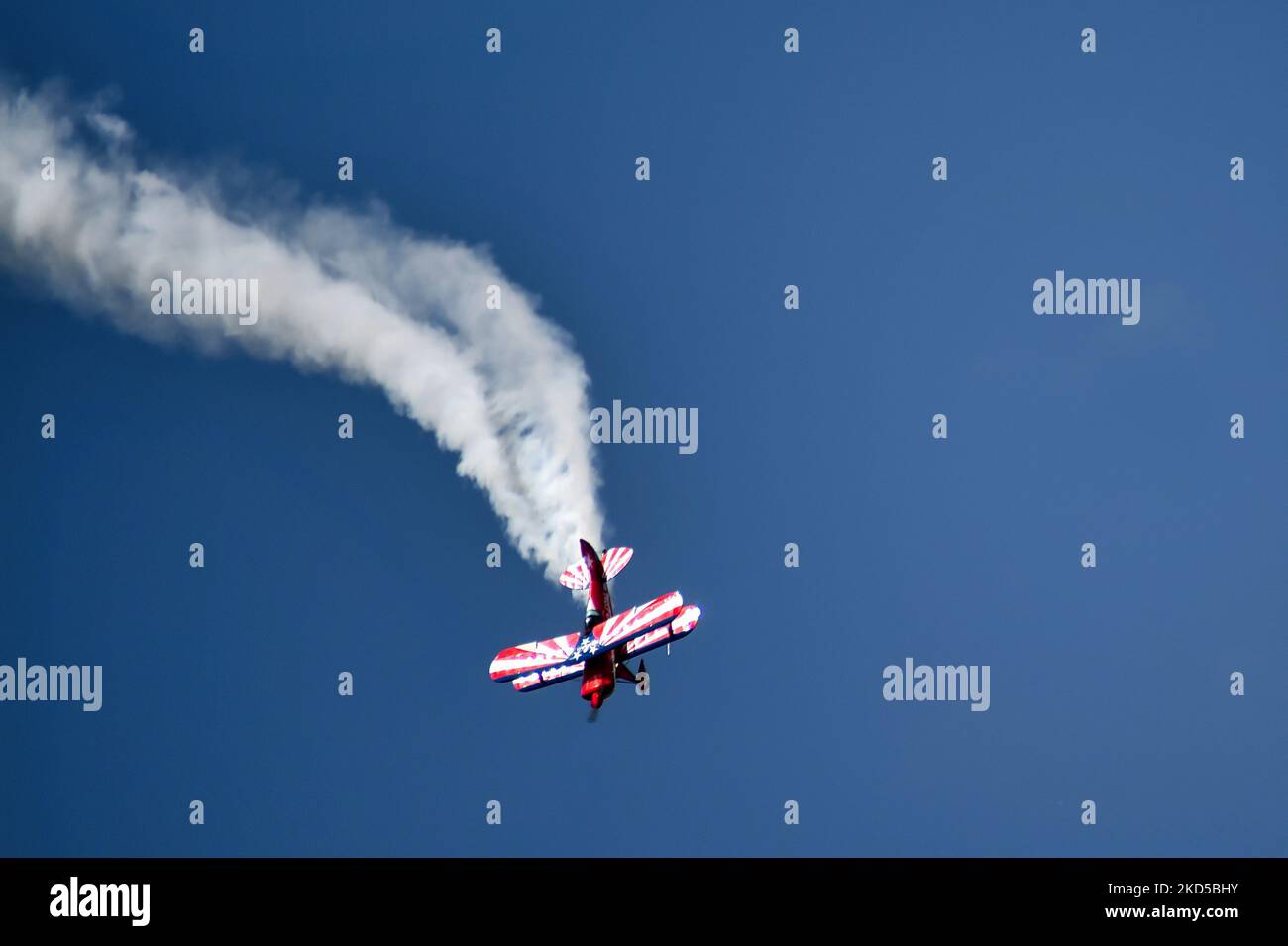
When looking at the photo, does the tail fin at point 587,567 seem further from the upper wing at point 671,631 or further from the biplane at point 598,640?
the upper wing at point 671,631

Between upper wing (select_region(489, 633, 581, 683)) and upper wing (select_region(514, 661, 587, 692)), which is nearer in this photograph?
upper wing (select_region(514, 661, 587, 692))

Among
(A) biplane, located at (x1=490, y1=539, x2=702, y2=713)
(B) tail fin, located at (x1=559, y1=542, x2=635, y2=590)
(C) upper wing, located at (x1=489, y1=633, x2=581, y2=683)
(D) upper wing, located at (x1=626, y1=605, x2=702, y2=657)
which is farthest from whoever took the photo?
(C) upper wing, located at (x1=489, y1=633, x2=581, y2=683)

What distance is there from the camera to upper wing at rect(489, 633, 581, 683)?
5272cm

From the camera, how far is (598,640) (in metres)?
51.8

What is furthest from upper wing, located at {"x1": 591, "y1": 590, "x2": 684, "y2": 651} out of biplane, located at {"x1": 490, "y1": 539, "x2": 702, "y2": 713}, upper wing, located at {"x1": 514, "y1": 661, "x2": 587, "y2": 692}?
upper wing, located at {"x1": 514, "y1": 661, "x2": 587, "y2": 692}

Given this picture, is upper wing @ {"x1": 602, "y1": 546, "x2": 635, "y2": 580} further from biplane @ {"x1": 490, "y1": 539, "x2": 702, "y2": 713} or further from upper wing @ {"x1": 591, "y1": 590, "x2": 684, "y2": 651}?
upper wing @ {"x1": 591, "y1": 590, "x2": 684, "y2": 651}

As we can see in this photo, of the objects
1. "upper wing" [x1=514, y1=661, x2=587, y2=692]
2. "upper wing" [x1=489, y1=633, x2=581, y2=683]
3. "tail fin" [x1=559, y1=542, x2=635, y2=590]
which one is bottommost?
"upper wing" [x1=514, y1=661, x2=587, y2=692]

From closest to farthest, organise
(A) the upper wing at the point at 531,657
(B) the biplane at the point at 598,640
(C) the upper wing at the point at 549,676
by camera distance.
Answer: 1. (B) the biplane at the point at 598,640
2. (C) the upper wing at the point at 549,676
3. (A) the upper wing at the point at 531,657

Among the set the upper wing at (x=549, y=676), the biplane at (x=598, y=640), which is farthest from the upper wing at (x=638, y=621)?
the upper wing at (x=549, y=676)

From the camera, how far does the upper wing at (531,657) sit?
52.7 m

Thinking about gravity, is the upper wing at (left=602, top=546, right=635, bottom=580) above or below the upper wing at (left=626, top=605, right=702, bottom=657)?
above

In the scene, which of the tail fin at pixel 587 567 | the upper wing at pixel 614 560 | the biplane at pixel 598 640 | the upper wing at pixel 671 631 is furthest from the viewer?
the upper wing at pixel 614 560

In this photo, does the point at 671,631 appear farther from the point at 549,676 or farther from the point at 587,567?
the point at 549,676
